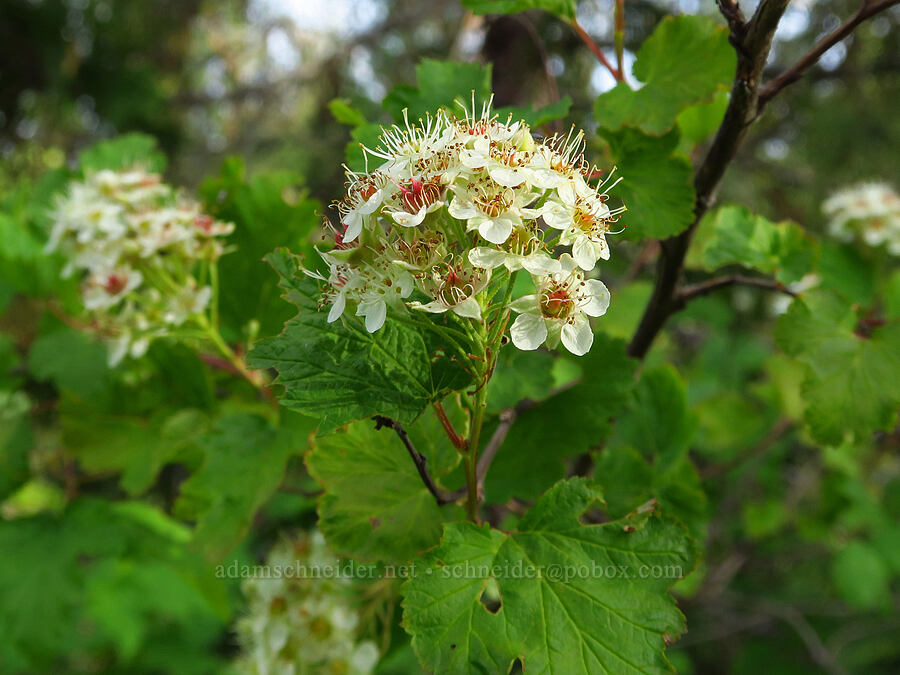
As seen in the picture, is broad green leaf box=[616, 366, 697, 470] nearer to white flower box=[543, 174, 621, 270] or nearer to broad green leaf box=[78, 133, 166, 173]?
white flower box=[543, 174, 621, 270]

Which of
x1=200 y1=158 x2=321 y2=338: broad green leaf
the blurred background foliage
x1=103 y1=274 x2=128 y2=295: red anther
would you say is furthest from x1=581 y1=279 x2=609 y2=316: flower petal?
x1=103 y1=274 x2=128 y2=295: red anther

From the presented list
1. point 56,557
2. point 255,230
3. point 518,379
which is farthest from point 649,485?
point 56,557

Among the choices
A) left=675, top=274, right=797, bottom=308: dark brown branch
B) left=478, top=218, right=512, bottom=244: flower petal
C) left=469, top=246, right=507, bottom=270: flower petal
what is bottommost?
left=469, top=246, right=507, bottom=270: flower petal

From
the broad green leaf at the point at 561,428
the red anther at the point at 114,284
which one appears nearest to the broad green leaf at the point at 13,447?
the red anther at the point at 114,284

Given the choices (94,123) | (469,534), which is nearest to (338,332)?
(469,534)

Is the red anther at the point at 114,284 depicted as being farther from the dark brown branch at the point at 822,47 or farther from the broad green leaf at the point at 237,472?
the dark brown branch at the point at 822,47

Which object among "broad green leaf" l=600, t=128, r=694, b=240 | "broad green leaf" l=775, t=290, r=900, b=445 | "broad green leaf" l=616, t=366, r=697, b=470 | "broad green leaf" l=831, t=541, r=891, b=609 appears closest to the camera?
"broad green leaf" l=600, t=128, r=694, b=240
